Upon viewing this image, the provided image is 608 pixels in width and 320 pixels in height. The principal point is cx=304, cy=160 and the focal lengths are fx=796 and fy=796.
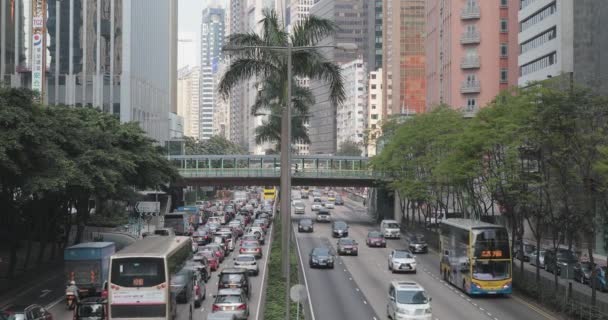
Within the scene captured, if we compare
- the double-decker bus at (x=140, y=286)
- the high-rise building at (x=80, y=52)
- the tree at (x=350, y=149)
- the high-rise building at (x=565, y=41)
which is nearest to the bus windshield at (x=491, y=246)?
the high-rise building at (x=565, y=41)

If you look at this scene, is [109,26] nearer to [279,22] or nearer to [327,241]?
[327,241]

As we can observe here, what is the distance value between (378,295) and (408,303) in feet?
30.7

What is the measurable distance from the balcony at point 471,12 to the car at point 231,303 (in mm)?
68432

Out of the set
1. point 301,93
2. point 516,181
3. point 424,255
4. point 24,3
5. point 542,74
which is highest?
→ point 24,3

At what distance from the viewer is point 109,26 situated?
322 ft

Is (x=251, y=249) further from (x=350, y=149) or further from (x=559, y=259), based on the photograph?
(x=350, y=149)

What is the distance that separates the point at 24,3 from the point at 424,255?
204ft

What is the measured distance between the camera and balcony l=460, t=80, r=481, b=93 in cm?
9056

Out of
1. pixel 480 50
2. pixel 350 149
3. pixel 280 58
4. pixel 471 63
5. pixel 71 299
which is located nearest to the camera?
pixel 280 58

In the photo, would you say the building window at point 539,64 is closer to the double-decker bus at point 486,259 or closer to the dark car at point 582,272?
the dark car at point 582,272

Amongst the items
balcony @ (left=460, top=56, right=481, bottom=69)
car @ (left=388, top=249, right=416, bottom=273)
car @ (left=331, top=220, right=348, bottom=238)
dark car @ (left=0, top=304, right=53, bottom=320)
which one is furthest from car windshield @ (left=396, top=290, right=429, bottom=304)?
balcony @ (left=460, top=56, right=481, bottom=69)

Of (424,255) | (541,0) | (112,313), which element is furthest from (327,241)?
(112,313)

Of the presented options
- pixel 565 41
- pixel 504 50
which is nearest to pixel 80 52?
pixel 504 50

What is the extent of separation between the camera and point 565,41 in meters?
61.7
